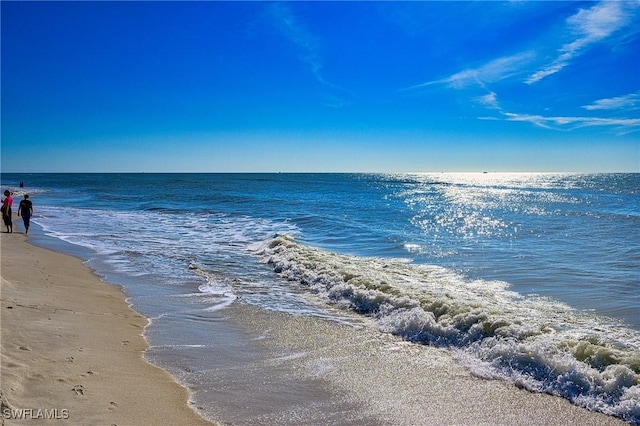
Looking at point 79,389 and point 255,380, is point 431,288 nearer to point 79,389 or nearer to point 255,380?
point 255,380

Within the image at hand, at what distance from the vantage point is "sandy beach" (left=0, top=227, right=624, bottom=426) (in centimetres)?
503

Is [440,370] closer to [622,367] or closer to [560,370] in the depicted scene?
[560,370]

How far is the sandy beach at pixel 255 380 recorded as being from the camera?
503 cm

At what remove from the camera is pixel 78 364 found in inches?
236

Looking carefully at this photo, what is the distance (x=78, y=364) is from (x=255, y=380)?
235 centimetres

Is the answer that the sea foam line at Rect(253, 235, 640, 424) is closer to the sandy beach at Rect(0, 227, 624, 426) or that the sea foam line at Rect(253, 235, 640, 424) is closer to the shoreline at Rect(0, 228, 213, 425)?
the sandy beach at Rect(0, 227, 624, 426)

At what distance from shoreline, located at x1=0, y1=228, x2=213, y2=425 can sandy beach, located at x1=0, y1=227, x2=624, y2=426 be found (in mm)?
15

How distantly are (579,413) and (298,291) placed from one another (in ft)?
24.4

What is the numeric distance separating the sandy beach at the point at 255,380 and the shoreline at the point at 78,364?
1 cm

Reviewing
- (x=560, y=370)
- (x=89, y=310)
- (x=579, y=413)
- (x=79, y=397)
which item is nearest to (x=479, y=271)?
(x=560, y=370)

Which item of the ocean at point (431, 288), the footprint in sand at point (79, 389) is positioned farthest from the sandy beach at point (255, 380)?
the ocean at point (431, 288)
